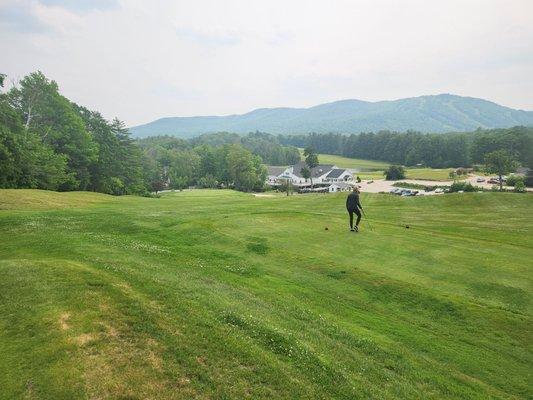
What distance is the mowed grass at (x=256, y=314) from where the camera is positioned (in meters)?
9.44

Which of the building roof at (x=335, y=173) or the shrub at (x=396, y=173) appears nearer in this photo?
the shrub at (x=396, y=173)

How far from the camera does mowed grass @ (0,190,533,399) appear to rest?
372 inches

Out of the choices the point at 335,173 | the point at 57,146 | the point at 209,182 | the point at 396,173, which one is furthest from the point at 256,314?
the point at 335,173

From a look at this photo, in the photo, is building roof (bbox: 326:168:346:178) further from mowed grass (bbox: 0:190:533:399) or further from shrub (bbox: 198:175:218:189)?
mowed grass (bbox: 0:190:533:399)

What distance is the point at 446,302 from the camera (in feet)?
52.4

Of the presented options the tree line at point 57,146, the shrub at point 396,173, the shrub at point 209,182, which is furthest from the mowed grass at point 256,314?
the shrub at point 396,173

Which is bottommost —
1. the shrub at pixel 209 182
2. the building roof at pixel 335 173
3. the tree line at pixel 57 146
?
the shrub at pixel 209 182

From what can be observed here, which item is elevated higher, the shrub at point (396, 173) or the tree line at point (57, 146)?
the tree line at point (57, 146)

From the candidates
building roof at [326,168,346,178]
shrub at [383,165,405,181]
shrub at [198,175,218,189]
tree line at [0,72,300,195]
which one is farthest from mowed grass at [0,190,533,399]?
building roof at [326,168,346,178]

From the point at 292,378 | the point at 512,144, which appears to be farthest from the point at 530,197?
the point at 512,144

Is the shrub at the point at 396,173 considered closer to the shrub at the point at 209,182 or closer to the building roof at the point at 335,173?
the building roof at the point at 335,173

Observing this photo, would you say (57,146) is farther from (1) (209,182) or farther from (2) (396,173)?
(2) (396,173)

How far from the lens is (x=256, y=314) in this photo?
43.6 feet

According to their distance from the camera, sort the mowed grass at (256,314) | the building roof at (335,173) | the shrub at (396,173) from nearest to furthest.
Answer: the mowed grass at (256,314) < the shrub at (396,173) < the building roof at (335,173)
